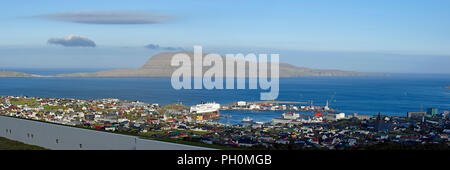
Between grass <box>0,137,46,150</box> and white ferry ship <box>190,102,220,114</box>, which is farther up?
grass <box>0,137,46,150</box>

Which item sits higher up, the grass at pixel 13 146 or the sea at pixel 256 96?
the grass at pixel 13 146

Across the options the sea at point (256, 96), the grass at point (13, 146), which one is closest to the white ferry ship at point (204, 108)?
the sea at point (256, 96)

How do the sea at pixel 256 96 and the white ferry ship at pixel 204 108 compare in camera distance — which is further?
the sea at pixel 256 96

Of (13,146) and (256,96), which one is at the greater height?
(13,146)

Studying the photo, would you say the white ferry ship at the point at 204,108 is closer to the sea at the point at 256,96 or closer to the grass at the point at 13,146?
the sea at the point at 256,96

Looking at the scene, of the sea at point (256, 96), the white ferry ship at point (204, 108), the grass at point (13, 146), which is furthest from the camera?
the sea at point (256, 96)

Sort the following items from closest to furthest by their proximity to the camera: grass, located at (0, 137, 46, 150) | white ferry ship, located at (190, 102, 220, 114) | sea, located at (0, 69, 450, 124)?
grass, located at (0, 137, 46, 150) < white ferry ship, located at (190, 102, 220, 114) < sea, located at (0, 69, 450, 124)

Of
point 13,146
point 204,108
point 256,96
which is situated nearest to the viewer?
point 13,146

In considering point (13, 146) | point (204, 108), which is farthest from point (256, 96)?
point (13, 146)

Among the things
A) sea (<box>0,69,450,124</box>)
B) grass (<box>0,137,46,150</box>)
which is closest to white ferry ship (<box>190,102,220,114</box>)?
sea (<box>0,69,450,124</box>)

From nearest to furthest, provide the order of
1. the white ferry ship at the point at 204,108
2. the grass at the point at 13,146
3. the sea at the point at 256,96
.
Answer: the grass at the point at 13,146, the white ferry ship at the point at 204,108, the sea at the point at 256,96

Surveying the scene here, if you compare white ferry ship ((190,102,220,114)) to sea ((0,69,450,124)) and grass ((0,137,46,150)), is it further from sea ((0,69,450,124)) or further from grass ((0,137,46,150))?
grass ((0,137,46,150))

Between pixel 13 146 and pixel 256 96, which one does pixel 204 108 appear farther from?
pixel 256 96
